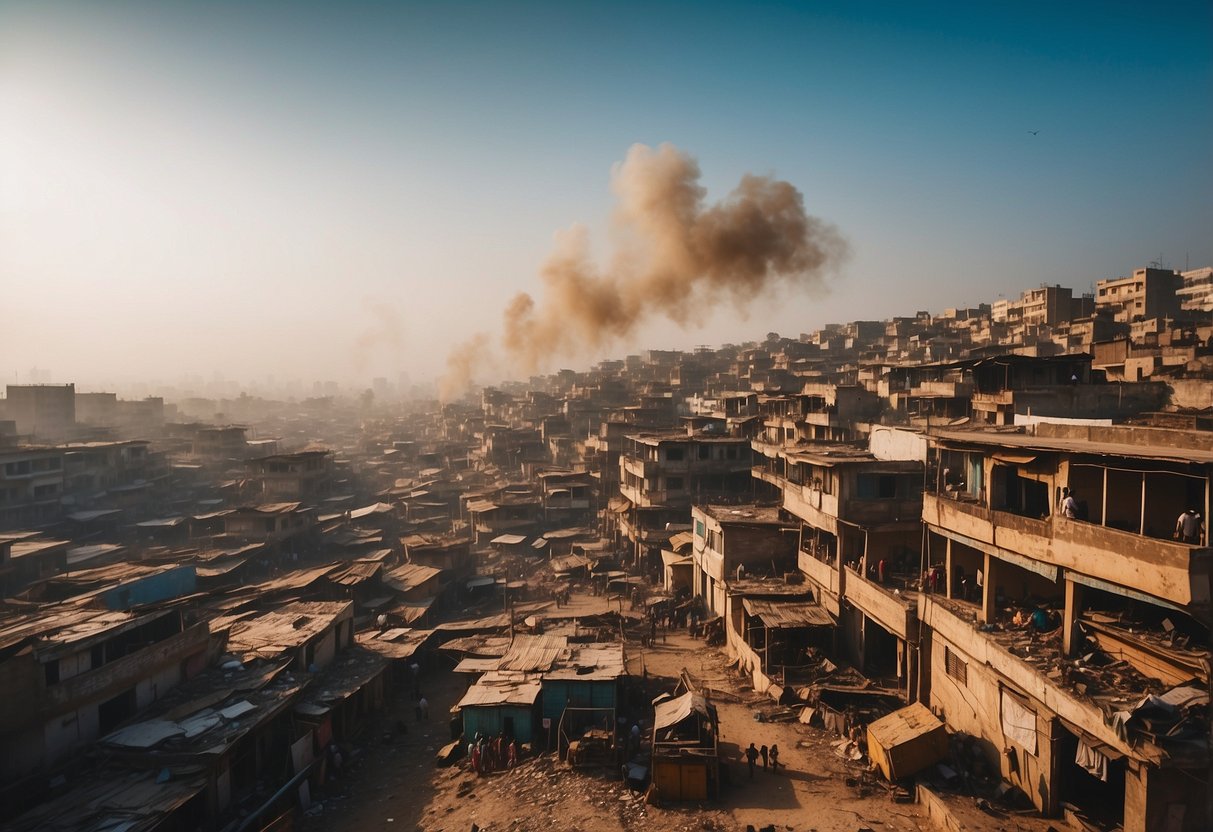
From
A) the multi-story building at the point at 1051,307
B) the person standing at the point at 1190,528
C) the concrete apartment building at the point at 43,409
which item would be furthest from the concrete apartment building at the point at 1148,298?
the concrete apartment building at the point at 43,409

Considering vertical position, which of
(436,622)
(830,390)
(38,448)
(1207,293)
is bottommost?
(436,622)

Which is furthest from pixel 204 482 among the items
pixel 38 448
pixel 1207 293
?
pixel 1207 293

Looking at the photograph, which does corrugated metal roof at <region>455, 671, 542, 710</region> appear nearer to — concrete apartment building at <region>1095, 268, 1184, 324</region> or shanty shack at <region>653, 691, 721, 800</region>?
shanty shack at <region>653, 691, 721, 800</region>

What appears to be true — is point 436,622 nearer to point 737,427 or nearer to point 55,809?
point 55,809

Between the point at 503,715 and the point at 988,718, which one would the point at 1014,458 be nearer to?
the point at 988,718

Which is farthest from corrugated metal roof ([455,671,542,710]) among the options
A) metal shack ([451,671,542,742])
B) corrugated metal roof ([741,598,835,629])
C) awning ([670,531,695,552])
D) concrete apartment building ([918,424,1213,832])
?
awning ([670,531,695,552])

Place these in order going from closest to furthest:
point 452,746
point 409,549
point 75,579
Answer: point 452,746 → point 75,579 → point 409,549
